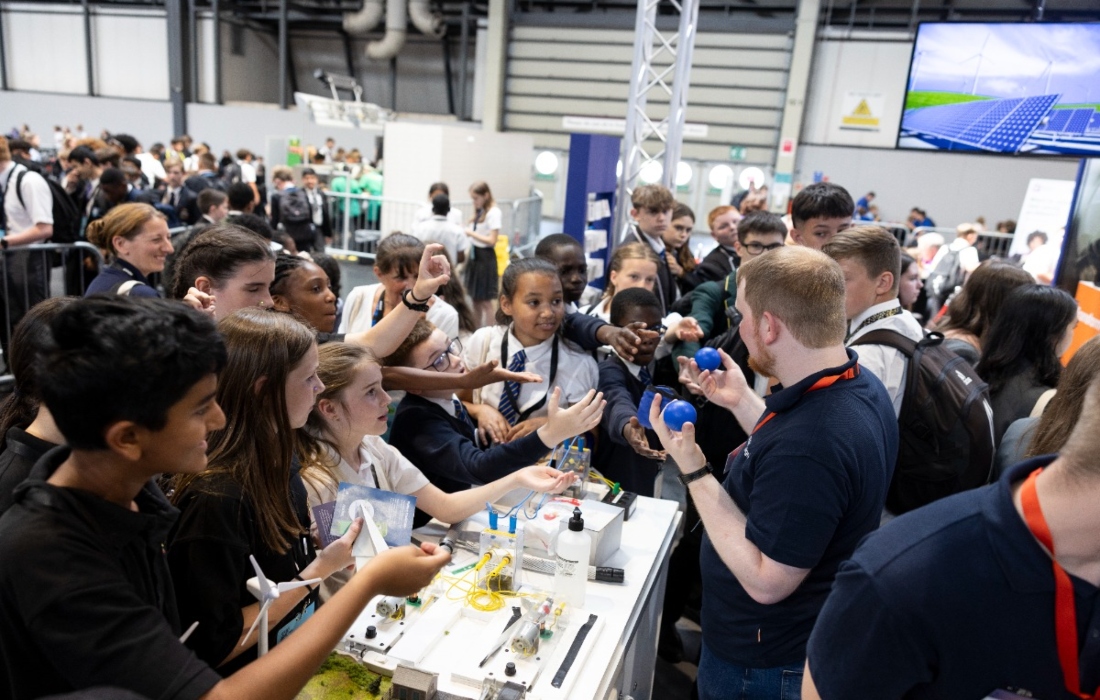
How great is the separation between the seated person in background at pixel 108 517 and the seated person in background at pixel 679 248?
3830mm

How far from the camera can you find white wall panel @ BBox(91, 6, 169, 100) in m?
16.9

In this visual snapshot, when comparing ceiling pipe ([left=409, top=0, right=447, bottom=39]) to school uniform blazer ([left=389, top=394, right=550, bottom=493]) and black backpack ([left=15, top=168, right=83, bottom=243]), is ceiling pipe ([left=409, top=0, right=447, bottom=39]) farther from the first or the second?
school uniform blazer ([left=389, top=394, right=550, bottom=493])

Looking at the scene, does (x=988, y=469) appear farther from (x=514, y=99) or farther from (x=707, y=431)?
(x=514, y=99)

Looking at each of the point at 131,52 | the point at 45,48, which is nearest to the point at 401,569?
the point at 131,52

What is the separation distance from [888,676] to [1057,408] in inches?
42.7

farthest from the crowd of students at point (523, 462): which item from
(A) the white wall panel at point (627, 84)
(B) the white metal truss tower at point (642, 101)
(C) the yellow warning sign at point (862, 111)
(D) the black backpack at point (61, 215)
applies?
(A) the white wall panel at point (627, 84)

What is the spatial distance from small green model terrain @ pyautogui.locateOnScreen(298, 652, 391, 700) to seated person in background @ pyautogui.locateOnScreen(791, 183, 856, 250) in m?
2.44

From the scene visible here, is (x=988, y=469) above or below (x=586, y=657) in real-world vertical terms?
above

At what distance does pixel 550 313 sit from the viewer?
106 inches

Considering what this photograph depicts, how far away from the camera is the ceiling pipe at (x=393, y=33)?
16.4m

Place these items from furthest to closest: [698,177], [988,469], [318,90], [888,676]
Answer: [318,90] < [698,177] < [988,469] < [888,676]

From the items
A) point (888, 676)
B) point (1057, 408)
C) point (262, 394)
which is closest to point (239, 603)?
point (262, 394)

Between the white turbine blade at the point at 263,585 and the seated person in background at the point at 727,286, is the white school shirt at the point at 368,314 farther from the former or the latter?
the white turbine blade at the point at 263,585

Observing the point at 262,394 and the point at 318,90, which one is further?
the point at 318,90
